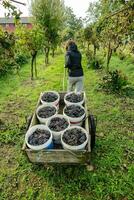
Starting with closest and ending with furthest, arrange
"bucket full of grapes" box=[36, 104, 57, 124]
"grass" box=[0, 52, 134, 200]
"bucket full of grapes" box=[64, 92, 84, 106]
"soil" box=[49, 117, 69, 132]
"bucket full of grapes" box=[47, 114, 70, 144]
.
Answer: "grass" box=[0, 52, 134, 200]
"bucket full of grapes" box=[47, 114, 70, 144]
"soil" box=[49, 117, 69, 132]
"bucket full of grapes" box=[36, 104, 57, 124]
"bucket full of grapes" box=[64, 92, 84, 106]

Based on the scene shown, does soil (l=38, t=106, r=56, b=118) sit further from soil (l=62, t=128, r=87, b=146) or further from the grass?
the grass

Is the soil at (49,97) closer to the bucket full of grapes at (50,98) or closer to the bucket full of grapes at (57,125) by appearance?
the bucket full of grapes at (50,98)

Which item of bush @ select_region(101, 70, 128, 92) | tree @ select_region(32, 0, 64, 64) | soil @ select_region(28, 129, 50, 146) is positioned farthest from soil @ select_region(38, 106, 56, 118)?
tree @ select_region(32, 0, 64, 64)

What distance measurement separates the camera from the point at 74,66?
8.73 m

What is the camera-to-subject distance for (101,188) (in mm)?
5340

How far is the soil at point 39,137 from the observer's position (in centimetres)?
513

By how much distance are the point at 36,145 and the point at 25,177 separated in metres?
1.20

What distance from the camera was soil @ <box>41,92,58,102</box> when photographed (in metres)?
6.95

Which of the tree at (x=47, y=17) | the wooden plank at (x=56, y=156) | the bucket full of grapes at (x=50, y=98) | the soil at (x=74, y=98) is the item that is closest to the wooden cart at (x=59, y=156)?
the wooden plank at (x=56, y=156)

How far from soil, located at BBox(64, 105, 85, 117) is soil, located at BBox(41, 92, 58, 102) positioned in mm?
716

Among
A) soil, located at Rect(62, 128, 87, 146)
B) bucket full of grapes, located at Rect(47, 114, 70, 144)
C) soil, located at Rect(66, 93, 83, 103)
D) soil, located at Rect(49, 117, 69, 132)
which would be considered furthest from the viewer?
soil, located at Rect(66, 93, 83, 103)

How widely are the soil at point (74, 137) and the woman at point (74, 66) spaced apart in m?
3.68

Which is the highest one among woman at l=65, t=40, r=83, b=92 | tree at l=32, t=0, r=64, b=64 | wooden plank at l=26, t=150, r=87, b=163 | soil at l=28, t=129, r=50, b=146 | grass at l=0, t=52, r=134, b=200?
tree at l=32, t=0, r=64, b=64

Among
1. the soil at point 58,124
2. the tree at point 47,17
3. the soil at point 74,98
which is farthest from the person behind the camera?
the tree at point 47,17
